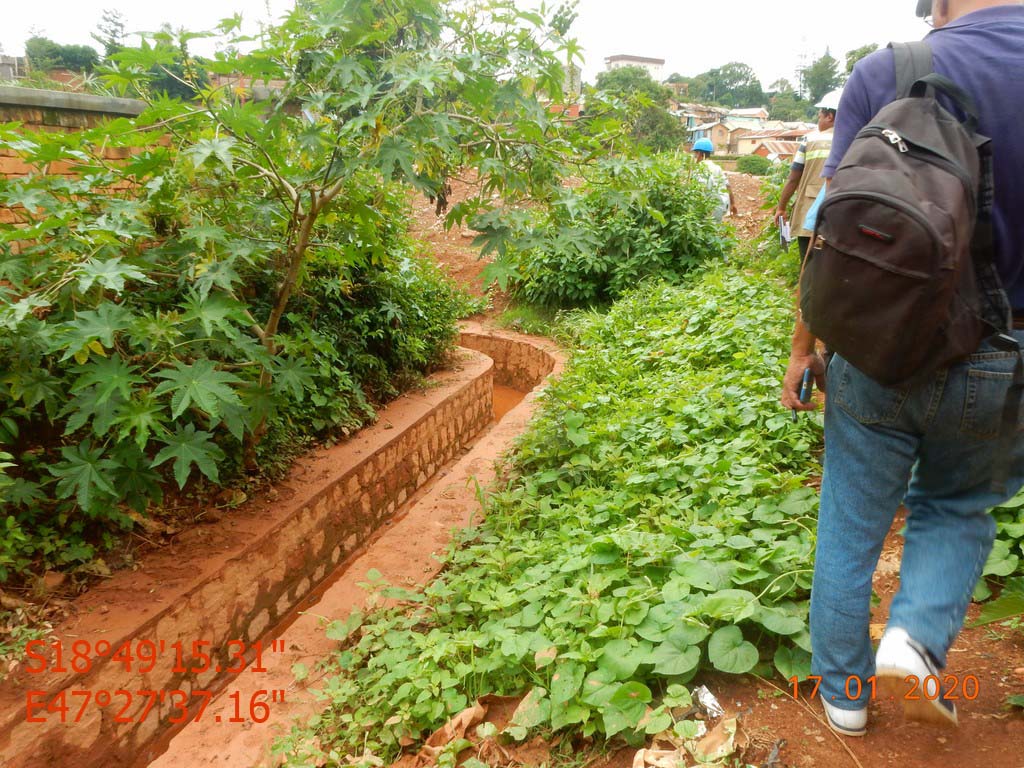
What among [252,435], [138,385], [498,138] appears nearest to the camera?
[138,385]

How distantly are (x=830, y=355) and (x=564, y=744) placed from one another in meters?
1.30

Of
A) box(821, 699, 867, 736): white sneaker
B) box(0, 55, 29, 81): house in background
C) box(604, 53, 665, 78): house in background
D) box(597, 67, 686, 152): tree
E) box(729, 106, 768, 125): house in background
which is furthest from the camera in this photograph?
box(604, 53, 665, 78): house in background

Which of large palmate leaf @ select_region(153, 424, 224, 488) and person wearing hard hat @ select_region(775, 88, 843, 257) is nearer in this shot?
large palmate leaf @ select_region(153, 424, 224, 488)

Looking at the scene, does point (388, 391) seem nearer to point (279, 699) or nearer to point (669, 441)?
point (669, 441)

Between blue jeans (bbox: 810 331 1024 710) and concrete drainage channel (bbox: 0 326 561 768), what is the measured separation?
2.04 metres

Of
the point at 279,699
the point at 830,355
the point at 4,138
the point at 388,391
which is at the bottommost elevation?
the point at 279,699

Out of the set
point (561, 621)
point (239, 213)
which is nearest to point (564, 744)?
point (561, 621)

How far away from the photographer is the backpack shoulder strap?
133cm

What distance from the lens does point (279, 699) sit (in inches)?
107

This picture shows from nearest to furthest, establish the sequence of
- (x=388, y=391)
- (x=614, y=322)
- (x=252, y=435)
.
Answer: (x=252, y=435) → (x=388, y=391) → (x=614, y=322)

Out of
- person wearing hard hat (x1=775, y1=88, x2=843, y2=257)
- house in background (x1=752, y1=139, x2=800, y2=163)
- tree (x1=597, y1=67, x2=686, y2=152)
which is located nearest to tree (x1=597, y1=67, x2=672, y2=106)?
tree (x1=597, y1=67, x2=686, y2=152)
